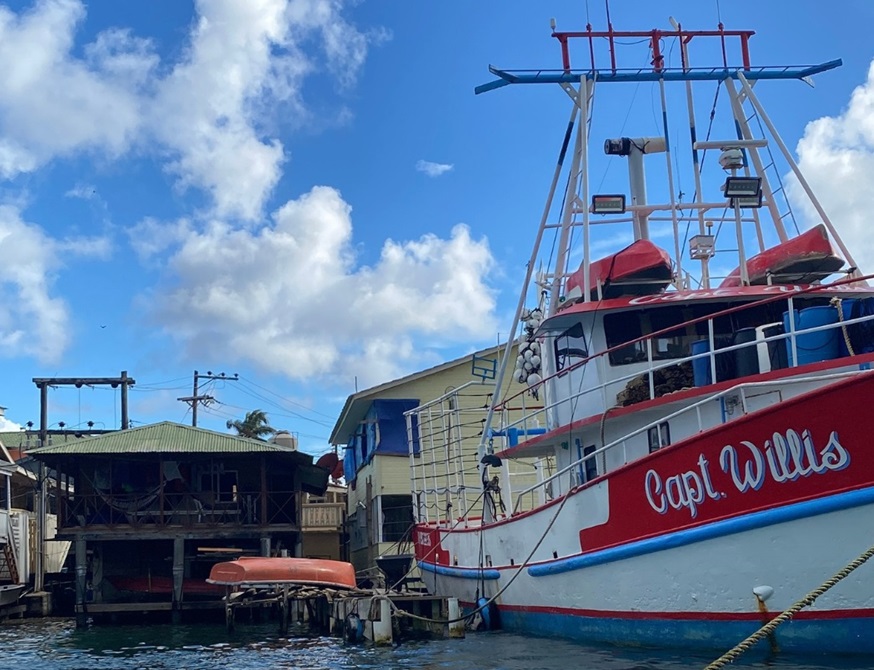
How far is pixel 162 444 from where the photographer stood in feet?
84.0

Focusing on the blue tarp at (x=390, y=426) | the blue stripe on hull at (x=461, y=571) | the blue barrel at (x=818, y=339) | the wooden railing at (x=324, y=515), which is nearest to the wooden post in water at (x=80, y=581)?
the blue tarp at (x=390, y=426)

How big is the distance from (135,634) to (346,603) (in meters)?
6.45

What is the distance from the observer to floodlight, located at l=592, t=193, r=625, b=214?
1575cm

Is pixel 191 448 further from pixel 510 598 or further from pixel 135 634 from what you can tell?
pixel 510 598

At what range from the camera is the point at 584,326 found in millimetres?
14539

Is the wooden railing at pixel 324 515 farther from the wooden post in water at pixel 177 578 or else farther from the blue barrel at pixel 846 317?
the blue barrel at pixel 846 317

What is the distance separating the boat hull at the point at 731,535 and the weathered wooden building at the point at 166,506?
1324 centimetres

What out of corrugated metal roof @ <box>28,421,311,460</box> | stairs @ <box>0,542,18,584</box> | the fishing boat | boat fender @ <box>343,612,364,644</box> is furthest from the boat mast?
stairs @ <box>0,542,18,584</box>

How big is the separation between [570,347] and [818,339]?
442 cm

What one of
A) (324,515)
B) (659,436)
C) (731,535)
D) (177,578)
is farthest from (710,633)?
(324,515)

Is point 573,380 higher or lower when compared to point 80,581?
higher

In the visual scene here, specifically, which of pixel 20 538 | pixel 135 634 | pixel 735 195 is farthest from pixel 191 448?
pixel 735 195

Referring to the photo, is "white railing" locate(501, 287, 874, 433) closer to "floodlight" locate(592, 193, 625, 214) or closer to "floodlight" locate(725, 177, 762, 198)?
"floodlight" locate(725, 177, 762, 198)

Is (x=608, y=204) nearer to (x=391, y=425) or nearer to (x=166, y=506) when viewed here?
(x=391, y=425)
